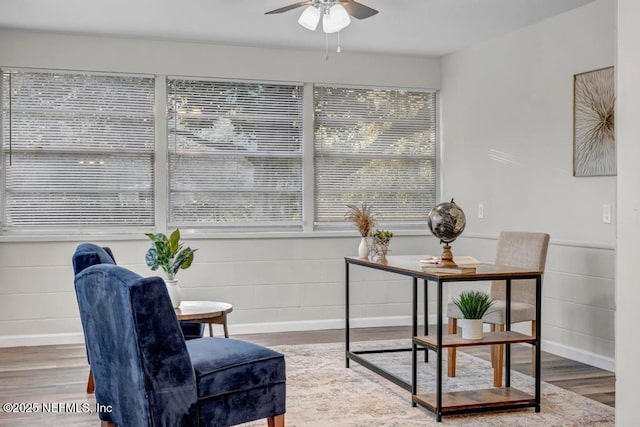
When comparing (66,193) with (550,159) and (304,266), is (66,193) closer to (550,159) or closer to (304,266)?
(304,266)

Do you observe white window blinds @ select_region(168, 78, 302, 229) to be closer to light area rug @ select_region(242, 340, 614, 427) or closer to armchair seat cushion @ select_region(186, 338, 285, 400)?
light area rug @ select_region(242, 340, 614, 427)

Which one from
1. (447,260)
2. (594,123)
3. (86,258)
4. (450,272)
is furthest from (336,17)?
(86,258)

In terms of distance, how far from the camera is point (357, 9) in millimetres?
4145

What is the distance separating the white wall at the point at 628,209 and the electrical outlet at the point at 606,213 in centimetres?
348

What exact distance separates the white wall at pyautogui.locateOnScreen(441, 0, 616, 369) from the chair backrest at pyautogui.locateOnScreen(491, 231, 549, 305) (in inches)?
19.5

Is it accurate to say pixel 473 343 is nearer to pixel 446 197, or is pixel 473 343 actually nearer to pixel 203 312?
pixel 203 312

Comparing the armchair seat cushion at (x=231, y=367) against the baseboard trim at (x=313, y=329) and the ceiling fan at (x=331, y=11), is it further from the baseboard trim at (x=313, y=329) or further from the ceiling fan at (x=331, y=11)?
the baseboard trim at (x=313, y=329)

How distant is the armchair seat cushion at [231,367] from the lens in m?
2.66

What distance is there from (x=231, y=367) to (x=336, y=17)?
235cm

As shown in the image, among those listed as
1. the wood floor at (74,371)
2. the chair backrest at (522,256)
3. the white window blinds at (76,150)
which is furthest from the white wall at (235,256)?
the chair backrest at (522,256)

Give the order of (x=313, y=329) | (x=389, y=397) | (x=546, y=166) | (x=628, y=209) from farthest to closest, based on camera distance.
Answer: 1. (x=313, y=329)
2. (x=546, y=166)
3. (x=389, y=397)
4. (x=628, y=209)

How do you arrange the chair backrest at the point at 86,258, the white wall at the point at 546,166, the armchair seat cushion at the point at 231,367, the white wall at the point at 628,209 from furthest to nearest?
the white wall at the point at 546,166 → the chair backrest at the point at 86,258 → the armchair seat cushion at the point at 231,367 → the white wall at the point at 628,209

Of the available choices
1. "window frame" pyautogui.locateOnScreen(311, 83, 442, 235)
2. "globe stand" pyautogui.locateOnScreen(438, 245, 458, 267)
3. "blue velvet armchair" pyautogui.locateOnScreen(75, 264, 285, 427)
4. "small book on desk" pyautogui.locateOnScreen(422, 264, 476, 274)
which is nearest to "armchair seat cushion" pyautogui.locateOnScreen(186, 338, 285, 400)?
"blue velvet armchair" pyautogui.locateOnScreen(75, 264, 285, 427)

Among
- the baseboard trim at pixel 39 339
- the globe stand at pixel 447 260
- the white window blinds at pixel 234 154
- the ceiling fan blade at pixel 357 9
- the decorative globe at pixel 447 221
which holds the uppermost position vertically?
the ceiling fan blade at pixel 357 9
